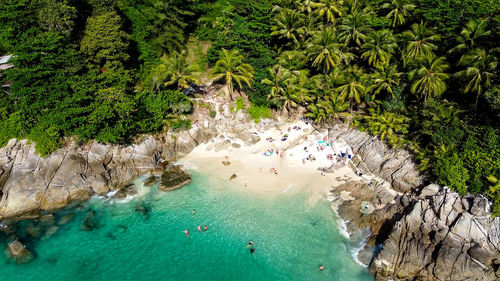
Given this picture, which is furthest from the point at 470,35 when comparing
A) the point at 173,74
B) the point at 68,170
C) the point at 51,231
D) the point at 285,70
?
the point at 51,231

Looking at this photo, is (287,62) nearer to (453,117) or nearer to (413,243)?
(453,117)

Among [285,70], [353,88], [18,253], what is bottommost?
[18,253]

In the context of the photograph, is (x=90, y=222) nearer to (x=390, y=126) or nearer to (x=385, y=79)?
(x=390, y=126)

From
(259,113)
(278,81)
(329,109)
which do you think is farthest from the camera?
(259,113)

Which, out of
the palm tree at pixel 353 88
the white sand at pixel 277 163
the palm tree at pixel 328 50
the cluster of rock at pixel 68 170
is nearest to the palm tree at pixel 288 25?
the palm tree at pixel 328 50

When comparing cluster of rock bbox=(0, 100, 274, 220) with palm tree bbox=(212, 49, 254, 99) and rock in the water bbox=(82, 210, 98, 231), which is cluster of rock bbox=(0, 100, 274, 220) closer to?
rock in the water bbox=(82, 210, 98, 231)
